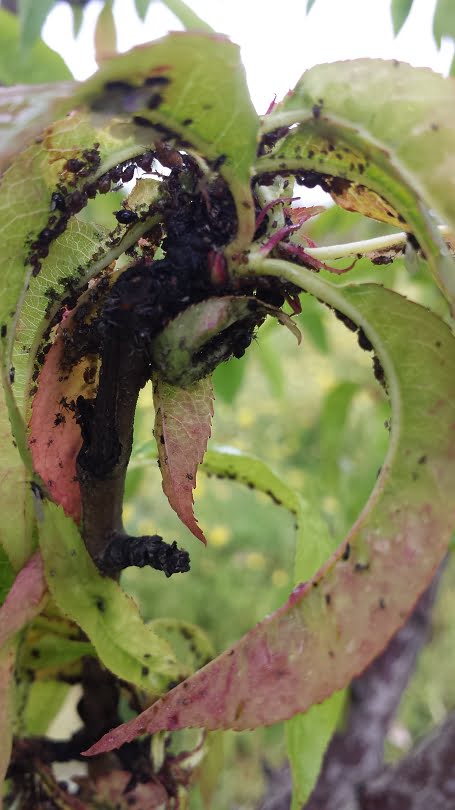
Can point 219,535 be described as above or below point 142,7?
below

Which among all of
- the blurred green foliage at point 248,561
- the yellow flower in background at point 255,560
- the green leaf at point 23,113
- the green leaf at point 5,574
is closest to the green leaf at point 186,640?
the green leaf at point 5,574

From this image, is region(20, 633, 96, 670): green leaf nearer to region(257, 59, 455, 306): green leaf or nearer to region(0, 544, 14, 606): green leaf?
region(0, 544, 14, 606): green leaf

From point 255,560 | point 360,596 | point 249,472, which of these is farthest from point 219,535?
point 360,596

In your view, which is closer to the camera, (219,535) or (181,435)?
(181,435)

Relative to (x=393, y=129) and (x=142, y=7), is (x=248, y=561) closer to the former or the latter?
(x=142, y=7)

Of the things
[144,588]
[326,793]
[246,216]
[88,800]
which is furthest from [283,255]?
[144,588]

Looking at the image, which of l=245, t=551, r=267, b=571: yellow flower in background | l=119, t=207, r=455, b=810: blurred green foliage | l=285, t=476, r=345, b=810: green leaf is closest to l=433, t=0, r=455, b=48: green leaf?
l=285, t=476, r=345, b=810: green leaf

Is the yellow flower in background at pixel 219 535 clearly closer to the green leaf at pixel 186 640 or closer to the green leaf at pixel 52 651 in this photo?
the green leaf at pixel 186 640

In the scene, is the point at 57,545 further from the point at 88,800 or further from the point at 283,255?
the point at 88,800
